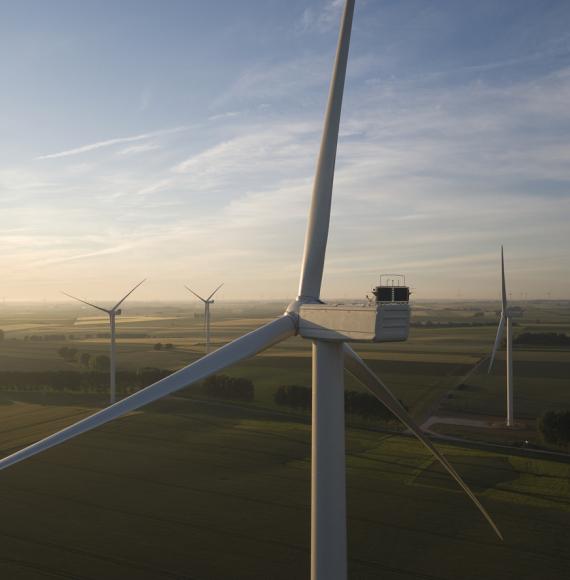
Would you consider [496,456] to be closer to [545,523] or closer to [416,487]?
[416,487]

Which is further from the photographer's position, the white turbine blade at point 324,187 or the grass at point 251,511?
the grass at point 251,511

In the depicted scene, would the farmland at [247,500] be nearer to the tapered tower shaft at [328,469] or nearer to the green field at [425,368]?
the tapered tower shaft at [328,469]

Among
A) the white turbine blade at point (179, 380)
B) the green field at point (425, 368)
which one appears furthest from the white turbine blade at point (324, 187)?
the green field at point (425, 368)

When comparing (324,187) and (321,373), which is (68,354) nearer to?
(324,187)

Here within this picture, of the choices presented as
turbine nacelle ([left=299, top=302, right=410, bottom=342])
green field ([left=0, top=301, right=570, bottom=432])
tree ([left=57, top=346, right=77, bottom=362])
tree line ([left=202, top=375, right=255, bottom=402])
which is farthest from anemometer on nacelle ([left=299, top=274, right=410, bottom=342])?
tree ([left=57, top=346, right=77, bottom=362])

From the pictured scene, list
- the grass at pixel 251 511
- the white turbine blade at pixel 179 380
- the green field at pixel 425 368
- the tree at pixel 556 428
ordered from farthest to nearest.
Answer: the green field at pixel 425 368, the tree at pixel 556 428, the grass at pixel 251 511, the white turbine blade at pixel 179 380

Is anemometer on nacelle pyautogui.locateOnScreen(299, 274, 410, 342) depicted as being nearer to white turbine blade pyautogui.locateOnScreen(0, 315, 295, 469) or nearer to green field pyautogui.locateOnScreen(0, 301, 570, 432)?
white turbine blade pyautogui.locateOnScreen(0, 315, 295, 469)

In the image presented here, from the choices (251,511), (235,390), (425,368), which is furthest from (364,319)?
(425,368)
